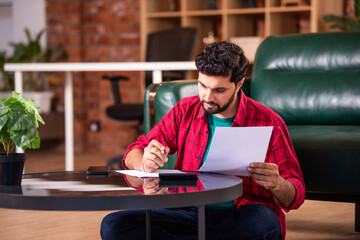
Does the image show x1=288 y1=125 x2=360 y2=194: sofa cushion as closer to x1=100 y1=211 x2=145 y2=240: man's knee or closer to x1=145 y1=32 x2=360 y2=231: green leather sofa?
x1=145 y1=32 x2=360 y2=231: green leather sofa

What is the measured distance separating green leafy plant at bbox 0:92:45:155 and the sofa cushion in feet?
3.57

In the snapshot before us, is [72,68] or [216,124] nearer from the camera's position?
[216,124]

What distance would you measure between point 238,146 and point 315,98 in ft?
4.13

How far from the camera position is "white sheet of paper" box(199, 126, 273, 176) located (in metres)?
1.57

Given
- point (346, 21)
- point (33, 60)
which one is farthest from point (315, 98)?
point (33, 60)

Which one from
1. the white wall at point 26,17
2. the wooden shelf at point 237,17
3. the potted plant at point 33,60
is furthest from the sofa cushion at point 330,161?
the white wall at point 26,17

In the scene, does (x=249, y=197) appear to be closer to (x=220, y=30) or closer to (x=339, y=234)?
(x=339, y=234)

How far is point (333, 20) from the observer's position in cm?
445

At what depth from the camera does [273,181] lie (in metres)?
1.61

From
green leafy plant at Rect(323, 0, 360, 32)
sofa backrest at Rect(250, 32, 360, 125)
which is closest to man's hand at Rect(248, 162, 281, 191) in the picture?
sofa backrest at Rect(250, 32, 360, 125)

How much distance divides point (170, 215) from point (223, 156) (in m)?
0.34

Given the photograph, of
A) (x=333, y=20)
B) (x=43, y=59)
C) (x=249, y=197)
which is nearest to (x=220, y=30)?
(x=333, y=20)

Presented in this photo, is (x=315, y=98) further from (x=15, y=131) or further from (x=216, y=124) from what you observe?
(x=15, y=131)

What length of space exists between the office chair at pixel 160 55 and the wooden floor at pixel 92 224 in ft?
3.85
